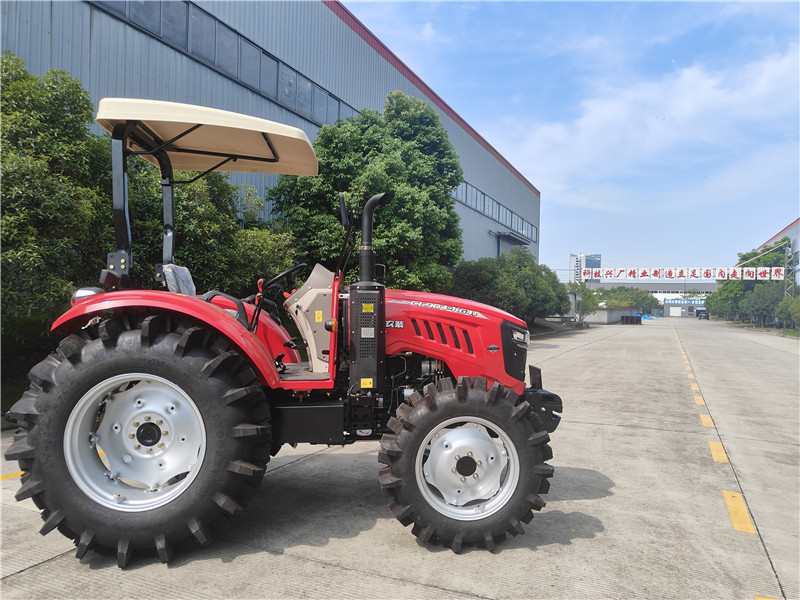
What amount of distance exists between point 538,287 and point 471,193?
7409mm

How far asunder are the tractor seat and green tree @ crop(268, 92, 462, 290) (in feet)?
31.1

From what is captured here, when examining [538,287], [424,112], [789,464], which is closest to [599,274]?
[538,287]

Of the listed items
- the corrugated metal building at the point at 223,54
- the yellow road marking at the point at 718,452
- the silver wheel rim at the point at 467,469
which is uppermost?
the corrugated metal building at the point at 223,54

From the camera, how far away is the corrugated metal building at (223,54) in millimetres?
9914

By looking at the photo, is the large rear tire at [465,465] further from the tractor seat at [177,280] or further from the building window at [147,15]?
the building window at [147,15]

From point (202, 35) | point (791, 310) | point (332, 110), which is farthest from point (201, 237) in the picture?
point (791, 310)

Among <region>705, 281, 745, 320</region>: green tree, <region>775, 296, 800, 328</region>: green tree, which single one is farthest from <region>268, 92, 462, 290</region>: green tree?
<region>705, 281, 745, 320</region>: green tree

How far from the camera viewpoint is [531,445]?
305 cm

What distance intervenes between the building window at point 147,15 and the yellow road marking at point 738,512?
1350 centimetres

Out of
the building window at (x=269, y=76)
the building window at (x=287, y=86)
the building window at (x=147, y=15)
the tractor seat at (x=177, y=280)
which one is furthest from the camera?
the building window at (x=287, y=86)

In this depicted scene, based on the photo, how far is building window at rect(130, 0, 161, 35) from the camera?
11.3 metres

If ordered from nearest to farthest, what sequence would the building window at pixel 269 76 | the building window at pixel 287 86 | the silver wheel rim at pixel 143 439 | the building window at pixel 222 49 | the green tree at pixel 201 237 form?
1. the silver wheel rim at pixel 143 439
2. the green tree at pixel 201 237
3. the building window at pixel 222 49
4. the building window at pixel 269 76
5. the building window at pixel 287 86

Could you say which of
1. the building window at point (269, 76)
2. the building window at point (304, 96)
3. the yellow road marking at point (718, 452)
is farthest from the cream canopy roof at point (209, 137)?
the building window at point (304, 96)

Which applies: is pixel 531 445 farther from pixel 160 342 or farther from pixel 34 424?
pixel 34 424
